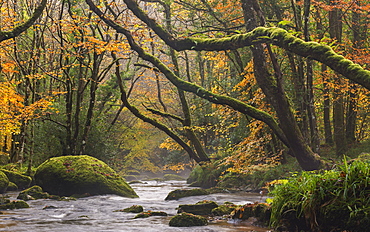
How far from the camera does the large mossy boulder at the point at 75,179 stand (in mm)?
13367

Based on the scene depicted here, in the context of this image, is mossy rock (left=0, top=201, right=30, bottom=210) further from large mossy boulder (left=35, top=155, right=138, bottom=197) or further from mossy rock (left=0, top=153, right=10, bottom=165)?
mossy rock (left=0, top=153, right=10, bottom=165)

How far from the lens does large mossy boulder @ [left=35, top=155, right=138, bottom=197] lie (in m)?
13.4

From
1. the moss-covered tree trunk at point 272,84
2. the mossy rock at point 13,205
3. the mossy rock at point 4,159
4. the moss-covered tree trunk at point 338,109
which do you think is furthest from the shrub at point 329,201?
the mossy rock at point 4,159

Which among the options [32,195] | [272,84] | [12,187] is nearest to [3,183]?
[12,187]

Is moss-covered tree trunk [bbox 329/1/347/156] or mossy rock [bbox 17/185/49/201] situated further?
moss-covered tree trunk [bbox 329/1/347/156]

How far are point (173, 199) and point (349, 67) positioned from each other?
8.51 m

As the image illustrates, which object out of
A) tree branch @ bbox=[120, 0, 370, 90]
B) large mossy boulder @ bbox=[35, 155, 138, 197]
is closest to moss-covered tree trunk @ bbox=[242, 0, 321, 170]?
tree branch @ bbox=[120, 0, 370, 90]

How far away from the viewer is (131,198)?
13.8m

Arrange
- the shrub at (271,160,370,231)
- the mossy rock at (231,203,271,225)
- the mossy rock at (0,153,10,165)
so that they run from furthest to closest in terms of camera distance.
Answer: the mossy rock at (0,153,10,165) < the mossy rock at (231,203,271,225) < the shrub at (271,160,370,231)

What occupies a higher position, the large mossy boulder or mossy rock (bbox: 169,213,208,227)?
the large mossy boulder

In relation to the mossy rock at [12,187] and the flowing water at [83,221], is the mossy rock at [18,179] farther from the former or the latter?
the flowing water at [83,221]

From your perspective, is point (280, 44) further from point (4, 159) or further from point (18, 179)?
point (4, 159)

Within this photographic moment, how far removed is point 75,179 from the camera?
1337cm

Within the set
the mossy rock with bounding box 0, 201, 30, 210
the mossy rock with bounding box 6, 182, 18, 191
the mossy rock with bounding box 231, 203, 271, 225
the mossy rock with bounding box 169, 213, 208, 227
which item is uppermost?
the mossy rock with bounding box 6, 182, 18, 191
